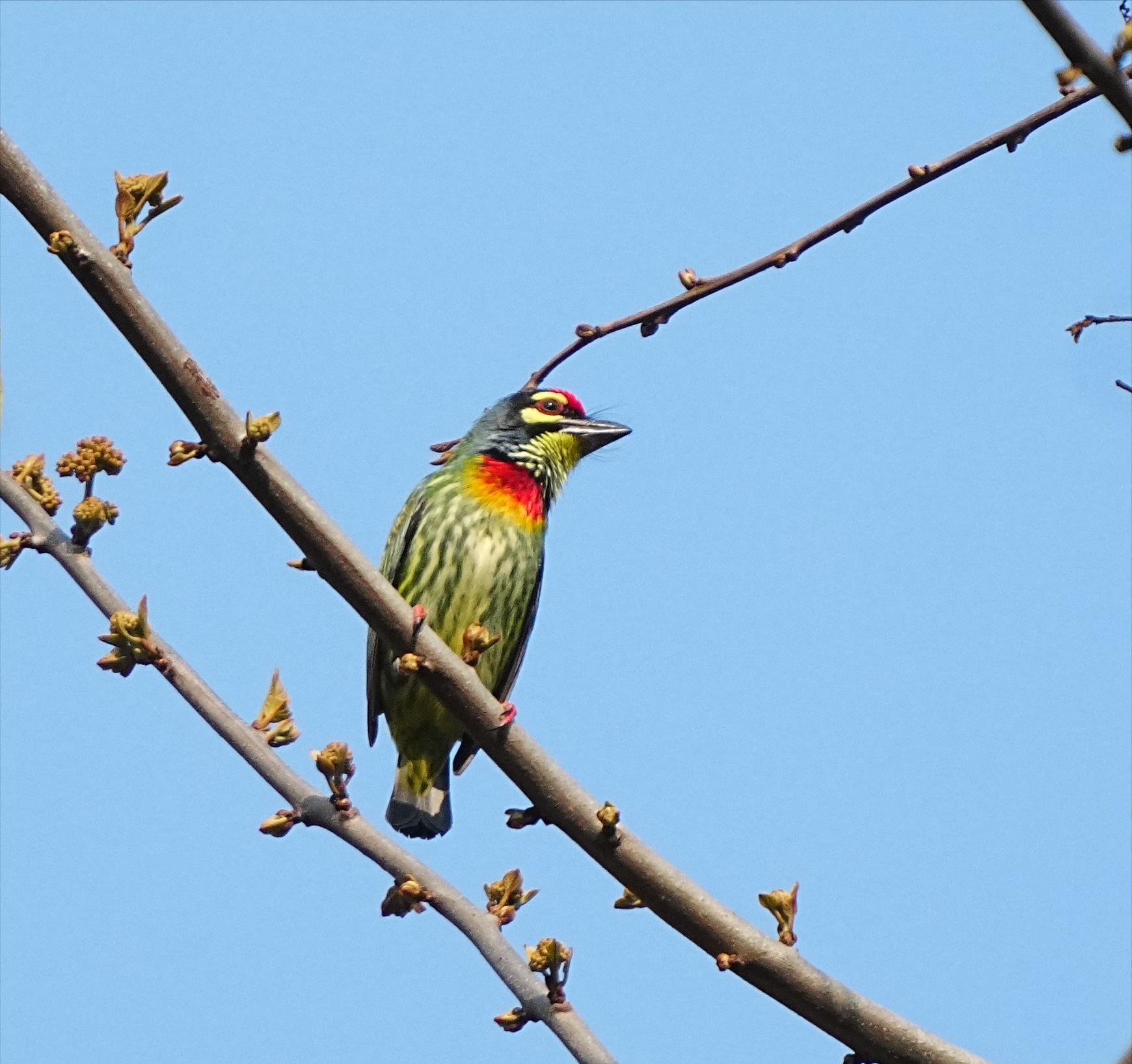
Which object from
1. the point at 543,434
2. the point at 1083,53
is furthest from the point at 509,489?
the point at 1083,53

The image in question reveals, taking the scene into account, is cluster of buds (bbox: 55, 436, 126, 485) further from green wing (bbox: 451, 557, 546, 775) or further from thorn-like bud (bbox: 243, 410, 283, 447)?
green wing (bbox: 451, 557, 546, 775)

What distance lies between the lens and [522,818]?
3.41 metres

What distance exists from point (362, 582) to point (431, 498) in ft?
9.69

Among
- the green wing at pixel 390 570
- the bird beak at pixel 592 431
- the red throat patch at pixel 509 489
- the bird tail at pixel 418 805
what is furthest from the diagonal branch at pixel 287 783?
the bird beak at pixel 592 431

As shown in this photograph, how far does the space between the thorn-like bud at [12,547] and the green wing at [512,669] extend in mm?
2561

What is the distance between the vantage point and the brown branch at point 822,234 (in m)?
2.85

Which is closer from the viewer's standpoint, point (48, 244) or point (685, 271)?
point (48, 244)

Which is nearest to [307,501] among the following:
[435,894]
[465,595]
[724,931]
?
[435,894]

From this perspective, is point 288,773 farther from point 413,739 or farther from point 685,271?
point 413,739

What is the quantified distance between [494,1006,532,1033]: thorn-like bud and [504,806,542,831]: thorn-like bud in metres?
0.40

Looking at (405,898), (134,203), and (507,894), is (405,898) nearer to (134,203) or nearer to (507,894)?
(507,894)

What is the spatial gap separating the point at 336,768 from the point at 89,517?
→ 0.81 meters

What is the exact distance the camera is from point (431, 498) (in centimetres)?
598

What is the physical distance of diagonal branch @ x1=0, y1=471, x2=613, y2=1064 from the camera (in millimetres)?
3336
